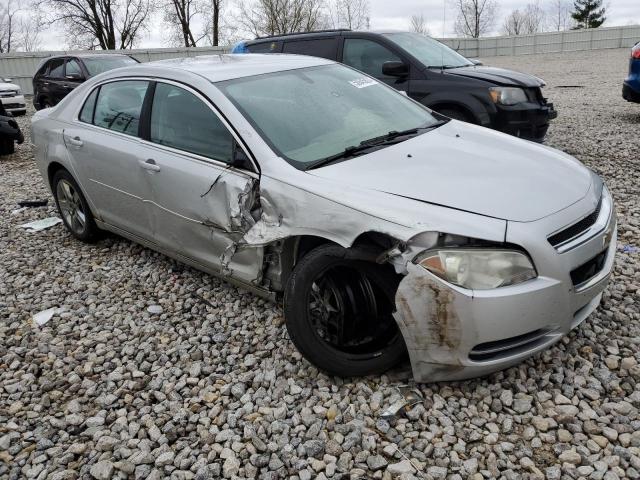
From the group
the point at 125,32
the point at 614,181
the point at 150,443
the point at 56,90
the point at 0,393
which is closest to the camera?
the point at 150,443

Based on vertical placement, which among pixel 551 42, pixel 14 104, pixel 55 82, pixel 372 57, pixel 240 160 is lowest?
pixel 551 42

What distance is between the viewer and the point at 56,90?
13.5m

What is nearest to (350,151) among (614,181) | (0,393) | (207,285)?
(207,285)

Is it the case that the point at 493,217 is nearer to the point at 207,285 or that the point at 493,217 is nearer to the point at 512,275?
the point at 512,275

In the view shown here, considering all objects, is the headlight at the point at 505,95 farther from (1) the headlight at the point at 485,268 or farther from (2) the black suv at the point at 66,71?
(2) the black suv at the point at 66,71

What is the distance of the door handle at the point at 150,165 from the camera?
3.63 m

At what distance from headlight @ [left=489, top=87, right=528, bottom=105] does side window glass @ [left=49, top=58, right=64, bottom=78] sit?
11117mm

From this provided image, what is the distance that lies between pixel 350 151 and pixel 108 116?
222 cm

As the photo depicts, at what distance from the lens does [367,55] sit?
283 inches

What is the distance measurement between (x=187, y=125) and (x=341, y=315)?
167 cm

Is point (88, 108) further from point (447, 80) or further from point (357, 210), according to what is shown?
point (447, 80)

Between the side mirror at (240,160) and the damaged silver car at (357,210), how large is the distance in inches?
0.4

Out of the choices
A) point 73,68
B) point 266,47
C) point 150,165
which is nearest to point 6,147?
point 73,68

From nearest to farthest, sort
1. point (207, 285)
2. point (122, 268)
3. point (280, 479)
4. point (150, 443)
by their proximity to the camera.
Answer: point (280, 479), point (150, 443), point (207, 285), point (122, 268)
